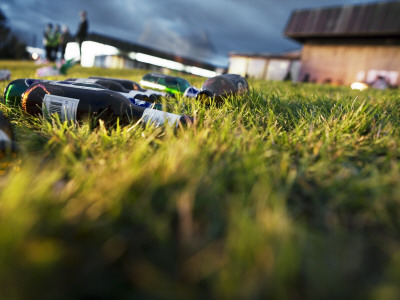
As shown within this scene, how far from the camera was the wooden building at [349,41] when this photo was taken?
10703mm

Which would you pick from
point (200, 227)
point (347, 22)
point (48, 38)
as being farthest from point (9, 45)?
point (200, 227)

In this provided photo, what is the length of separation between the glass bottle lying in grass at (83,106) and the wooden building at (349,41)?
486 inches

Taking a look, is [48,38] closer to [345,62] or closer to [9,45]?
[345,62]

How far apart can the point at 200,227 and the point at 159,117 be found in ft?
3.05

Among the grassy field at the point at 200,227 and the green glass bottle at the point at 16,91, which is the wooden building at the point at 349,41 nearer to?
the grassy field at the point at 200,227

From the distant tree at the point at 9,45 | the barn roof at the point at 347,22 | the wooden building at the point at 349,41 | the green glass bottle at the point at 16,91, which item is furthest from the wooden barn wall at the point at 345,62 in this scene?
the distant tree at the point at 9,45

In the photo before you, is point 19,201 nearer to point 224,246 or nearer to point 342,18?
point 224,246

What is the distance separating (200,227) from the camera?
0.64m

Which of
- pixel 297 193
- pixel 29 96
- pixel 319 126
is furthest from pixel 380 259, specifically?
pixel 29 96

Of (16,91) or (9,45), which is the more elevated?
(9,45)

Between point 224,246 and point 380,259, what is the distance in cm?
37

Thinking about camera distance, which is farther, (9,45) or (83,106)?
(9,45)

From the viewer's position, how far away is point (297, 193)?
85 cm

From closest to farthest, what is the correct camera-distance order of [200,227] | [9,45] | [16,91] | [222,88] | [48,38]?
[200,227], [16,91], [222,88], [48,38], [9,45]
